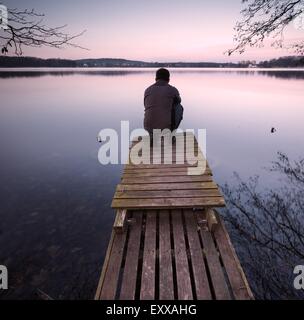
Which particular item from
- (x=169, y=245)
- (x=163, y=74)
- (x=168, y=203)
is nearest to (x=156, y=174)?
(x=168, y=203)

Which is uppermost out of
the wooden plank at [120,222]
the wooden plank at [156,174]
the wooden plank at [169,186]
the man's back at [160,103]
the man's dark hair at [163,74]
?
the man's dark hair at [163,74]

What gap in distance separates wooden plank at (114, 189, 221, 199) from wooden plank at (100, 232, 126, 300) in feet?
2.68

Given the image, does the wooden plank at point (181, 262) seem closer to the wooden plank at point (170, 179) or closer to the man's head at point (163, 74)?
the wooden plank at point (170, 179)

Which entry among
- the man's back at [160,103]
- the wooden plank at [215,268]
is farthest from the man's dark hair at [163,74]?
the wooden plank at [215,268]

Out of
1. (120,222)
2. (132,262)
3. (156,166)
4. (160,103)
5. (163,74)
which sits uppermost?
(163,74)

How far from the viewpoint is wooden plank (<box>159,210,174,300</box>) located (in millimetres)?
3348

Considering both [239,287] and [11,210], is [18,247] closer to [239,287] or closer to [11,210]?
[11,210]

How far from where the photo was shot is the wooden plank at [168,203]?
4.69 metres

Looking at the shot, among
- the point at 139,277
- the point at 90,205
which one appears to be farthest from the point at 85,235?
the point at 139,277

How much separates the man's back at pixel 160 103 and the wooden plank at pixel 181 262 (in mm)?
3671

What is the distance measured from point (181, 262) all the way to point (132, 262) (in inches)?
29.2

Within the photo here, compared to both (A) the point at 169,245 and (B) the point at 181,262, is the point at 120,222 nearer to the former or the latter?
(A) the point at 169,245

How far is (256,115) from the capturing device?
25.5 m

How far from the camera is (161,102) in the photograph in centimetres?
764
